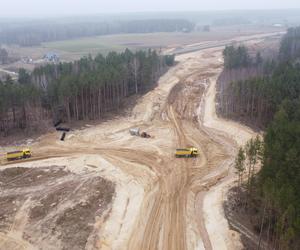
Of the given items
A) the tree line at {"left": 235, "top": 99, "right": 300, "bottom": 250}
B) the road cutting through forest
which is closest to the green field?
the road cutting through forest

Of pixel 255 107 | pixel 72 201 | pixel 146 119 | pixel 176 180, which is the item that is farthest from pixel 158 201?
pixel 255 107

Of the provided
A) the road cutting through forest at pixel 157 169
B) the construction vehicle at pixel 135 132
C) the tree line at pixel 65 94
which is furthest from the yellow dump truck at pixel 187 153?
the tree line at pixel 65 94

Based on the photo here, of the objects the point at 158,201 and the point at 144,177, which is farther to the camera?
the point at 144,177

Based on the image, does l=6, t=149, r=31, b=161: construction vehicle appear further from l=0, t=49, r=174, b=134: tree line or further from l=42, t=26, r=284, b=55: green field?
l=42, t=26, r=284, b=55: green field

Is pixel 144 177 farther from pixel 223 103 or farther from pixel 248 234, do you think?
pixel 223 103

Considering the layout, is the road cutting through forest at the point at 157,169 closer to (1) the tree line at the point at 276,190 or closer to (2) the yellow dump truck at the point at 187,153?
(2) the yellow dump truck at the point at 187,153

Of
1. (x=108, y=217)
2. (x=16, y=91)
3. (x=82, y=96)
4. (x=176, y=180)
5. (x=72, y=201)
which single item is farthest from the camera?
(x=82, y=96)

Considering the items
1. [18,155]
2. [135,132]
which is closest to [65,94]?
[135,132]
